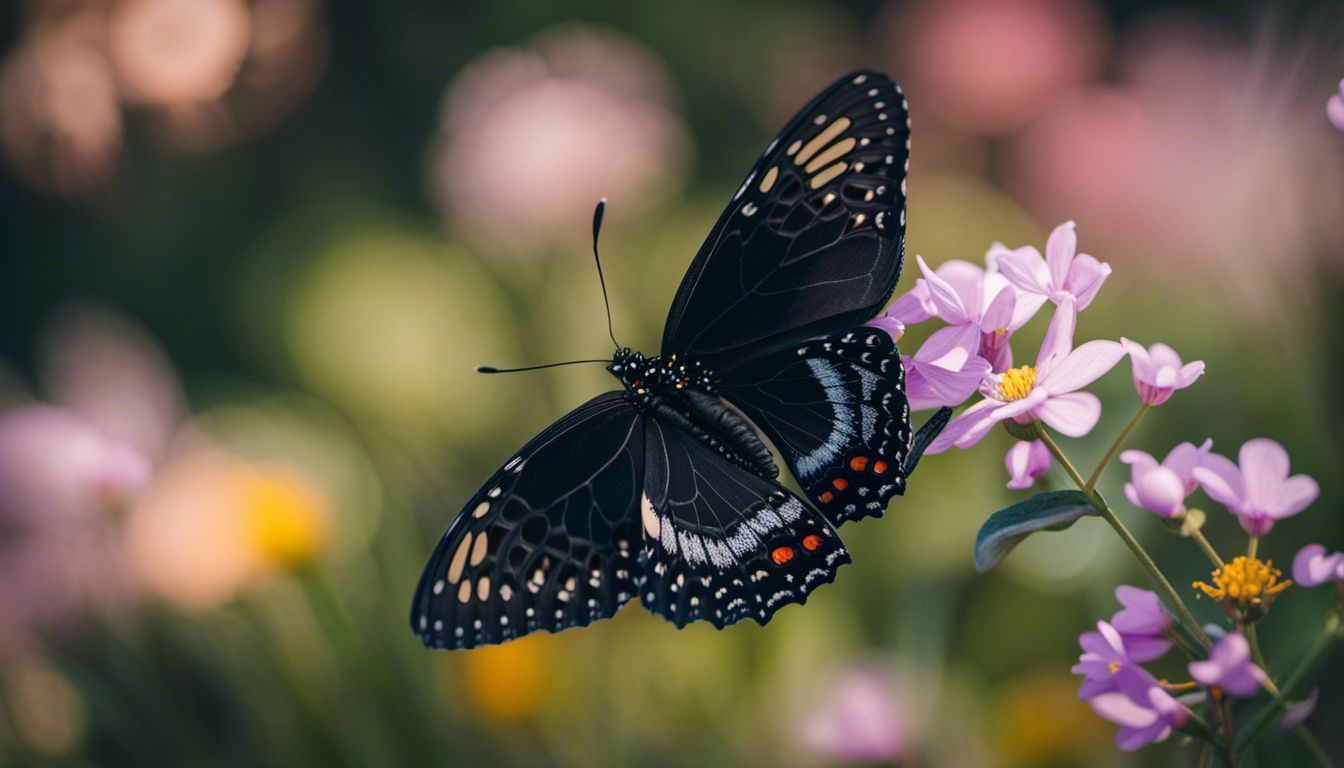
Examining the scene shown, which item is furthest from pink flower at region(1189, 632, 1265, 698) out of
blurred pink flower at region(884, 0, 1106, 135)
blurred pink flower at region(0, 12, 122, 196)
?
blurred pink flower at region(0, 12, 122, 196)

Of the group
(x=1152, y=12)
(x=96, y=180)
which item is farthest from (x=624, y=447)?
(x=1152, y=12)

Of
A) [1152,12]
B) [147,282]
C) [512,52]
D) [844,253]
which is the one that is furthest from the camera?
[1152,12]

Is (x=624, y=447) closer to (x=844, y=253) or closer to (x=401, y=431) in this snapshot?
(x=844, y=253)

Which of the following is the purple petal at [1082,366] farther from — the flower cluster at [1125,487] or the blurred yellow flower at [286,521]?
the blurred yellow flower at [286,521]

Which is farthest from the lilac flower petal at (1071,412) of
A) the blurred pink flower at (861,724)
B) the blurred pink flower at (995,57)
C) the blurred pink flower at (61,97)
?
the blurred pink flower at (61,97)

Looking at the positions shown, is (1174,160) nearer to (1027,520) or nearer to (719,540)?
(719,540)
